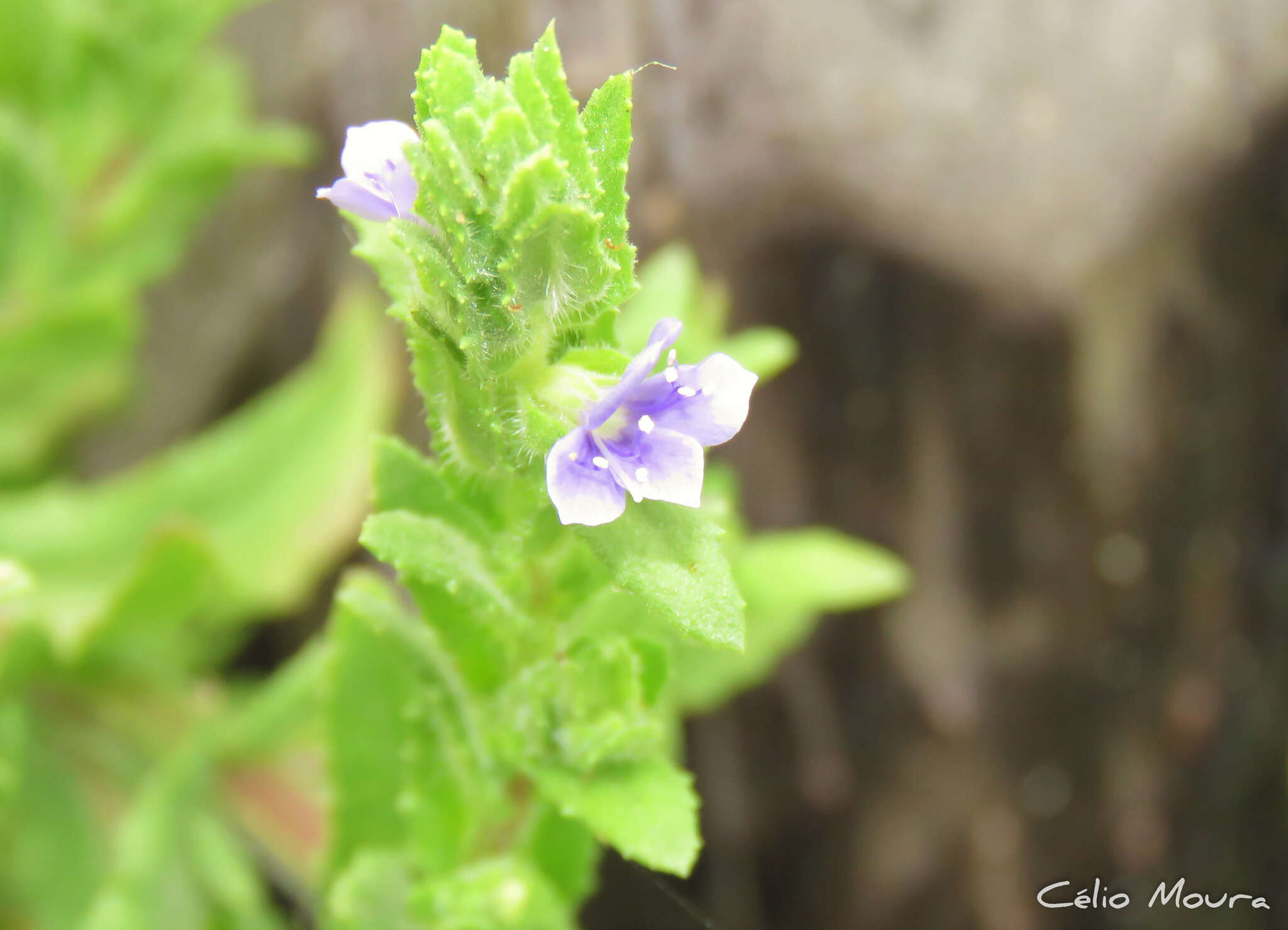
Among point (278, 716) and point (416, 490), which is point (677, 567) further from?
point (278, 716)

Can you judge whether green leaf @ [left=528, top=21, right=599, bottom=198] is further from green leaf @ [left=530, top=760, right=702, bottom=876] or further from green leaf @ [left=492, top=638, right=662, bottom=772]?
green leaf @ [left=530, top=760, right=702, bottom=876]

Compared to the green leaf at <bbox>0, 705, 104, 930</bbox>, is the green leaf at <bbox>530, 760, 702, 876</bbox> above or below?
above

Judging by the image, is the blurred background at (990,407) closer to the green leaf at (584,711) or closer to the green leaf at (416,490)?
the green leaf at (584,711)

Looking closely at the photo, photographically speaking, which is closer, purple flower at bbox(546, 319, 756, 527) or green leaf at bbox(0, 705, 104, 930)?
purple flower at bbox(546, 319, 756, 527)

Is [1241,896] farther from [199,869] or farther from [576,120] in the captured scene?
[576,120]

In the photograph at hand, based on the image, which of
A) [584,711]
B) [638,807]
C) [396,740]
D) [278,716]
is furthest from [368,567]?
[638,807]

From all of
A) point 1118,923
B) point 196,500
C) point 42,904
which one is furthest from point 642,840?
point 1118,923
